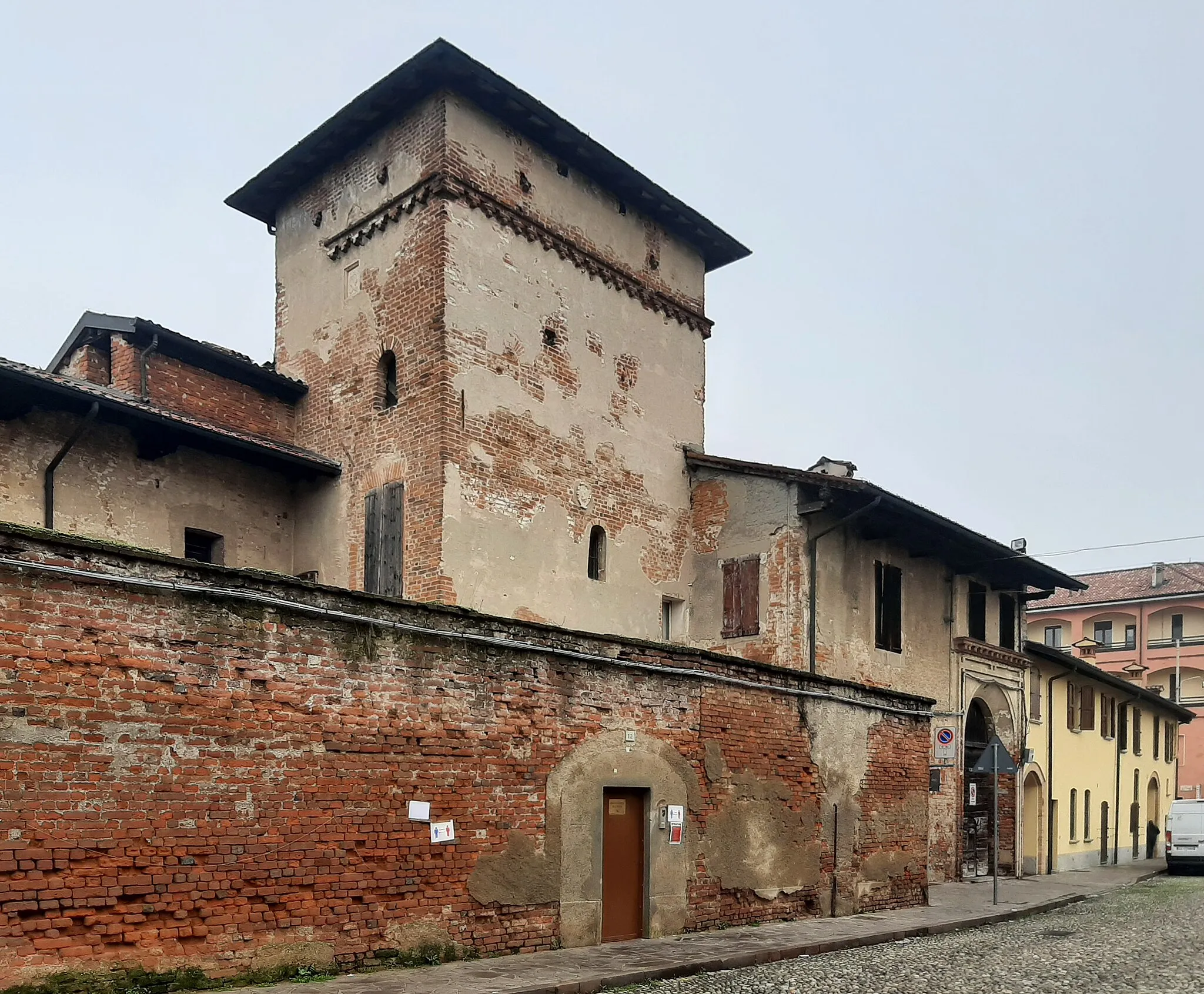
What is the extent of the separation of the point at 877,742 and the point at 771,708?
9.23 ft

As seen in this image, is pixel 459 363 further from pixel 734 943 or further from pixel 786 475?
pixel 734 943

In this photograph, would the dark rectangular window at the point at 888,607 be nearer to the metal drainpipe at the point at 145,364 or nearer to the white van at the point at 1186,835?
the white van at the point at 1186,835

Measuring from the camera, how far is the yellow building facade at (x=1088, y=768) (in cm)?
2644

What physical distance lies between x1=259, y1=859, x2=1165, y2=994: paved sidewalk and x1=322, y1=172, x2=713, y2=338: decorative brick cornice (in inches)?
447

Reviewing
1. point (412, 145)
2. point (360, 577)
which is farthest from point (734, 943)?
point (412, 145)

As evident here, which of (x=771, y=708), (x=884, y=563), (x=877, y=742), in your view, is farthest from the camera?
(x=884, y=563)

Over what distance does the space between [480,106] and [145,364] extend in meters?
6.70

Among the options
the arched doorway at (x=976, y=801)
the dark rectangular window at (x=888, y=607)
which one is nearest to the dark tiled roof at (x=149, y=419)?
the dark rectangular window at (x=888, y=607)

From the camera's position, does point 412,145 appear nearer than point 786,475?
Yes

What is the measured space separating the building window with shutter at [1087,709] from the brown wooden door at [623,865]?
2148 centimetres

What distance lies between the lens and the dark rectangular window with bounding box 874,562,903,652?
20844mm

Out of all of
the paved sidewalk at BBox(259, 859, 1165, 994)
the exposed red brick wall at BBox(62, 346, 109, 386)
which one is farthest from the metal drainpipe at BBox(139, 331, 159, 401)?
the paved sidewalk at BBox(259, 859, 1165, 994)

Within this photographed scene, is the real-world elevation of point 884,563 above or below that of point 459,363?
below

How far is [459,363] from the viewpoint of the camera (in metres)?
17.2
